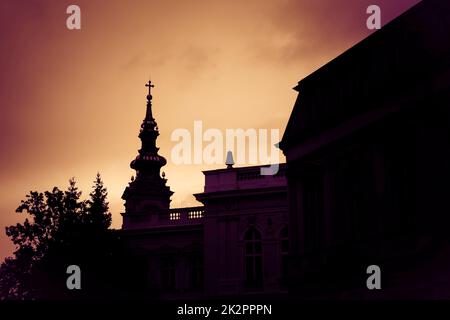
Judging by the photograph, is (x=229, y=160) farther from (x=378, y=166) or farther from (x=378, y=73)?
(x=378, y=166)

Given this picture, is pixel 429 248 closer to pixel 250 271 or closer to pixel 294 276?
pixel 294 276

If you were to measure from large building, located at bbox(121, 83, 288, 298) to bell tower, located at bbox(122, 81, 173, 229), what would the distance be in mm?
12292

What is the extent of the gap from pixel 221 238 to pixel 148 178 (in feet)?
101

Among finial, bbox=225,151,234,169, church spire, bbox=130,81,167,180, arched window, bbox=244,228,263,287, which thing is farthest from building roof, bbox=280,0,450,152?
church spire, bbox=130,81,167,180

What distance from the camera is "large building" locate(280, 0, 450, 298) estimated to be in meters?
26.8

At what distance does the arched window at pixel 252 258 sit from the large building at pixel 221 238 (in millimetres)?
60

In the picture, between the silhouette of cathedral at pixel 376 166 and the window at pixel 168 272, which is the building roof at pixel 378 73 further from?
the window at pixel 168 272

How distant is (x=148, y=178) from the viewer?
8056 cm

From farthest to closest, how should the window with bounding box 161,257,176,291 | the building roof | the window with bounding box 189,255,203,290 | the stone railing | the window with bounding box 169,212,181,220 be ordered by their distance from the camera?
1. the window with bounding box 169,212,181,220
2. the window with bounding box 161,257,176,291
3. the stone railing
4. the window with bounding box 189,255,203,290
5. the building roof

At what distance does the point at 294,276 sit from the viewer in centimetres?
3488

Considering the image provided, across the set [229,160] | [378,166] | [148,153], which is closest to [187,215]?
[229,160]

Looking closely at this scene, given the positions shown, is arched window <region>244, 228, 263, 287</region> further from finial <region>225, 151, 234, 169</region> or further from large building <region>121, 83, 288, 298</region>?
finial <region>225, 151, 234, 169</region>

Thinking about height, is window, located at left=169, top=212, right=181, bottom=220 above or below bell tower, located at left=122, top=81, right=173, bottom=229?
below
